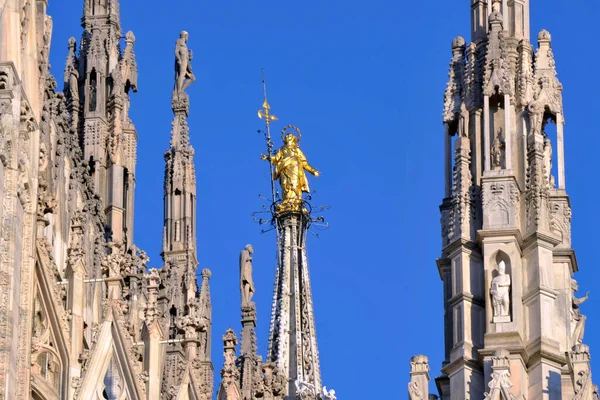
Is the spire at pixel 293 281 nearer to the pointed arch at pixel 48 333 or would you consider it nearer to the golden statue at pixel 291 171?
the golden statue at pixel 291 171

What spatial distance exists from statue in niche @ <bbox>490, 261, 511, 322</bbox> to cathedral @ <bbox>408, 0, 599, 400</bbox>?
0.05 feet

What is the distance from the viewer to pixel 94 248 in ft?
179

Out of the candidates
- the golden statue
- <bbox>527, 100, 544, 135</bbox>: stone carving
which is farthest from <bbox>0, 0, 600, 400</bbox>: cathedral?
the golden statue

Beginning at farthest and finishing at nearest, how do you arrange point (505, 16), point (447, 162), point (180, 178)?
1. point (180, 178)
2. point (505, 16)
3. point (447, 162)

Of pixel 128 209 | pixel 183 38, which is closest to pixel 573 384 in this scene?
pixel 128 209

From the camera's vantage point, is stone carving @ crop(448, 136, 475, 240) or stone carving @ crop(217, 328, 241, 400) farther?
stone carving @ crop(217, 328, 241, 400)

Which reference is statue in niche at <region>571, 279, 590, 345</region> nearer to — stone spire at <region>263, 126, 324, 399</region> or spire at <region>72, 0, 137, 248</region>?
spire at <region>72, 0, 137, 248</region>

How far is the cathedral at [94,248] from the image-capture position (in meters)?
45.4

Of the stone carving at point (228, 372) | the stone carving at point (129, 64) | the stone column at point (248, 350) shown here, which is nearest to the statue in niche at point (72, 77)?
the stone carving at point (129, 64)

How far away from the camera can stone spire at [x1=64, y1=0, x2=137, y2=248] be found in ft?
189

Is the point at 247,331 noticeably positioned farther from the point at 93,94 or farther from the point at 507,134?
→ the point at 507,134

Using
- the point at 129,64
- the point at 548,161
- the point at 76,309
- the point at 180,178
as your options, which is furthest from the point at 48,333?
the point at 180,178

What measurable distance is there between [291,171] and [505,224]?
138ft

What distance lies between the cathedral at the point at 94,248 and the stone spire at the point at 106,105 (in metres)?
0.03
